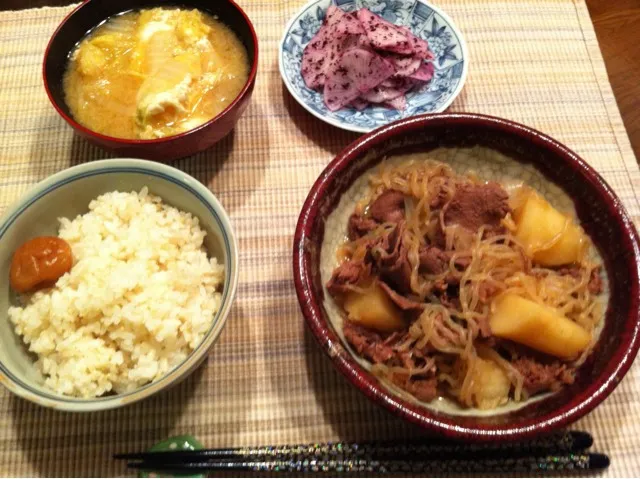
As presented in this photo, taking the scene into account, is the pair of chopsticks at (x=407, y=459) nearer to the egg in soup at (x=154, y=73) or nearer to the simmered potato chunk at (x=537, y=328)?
the simmered potato chunk at (x=537, y=328)

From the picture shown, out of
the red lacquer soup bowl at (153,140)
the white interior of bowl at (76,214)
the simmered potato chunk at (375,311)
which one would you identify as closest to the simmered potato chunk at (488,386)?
the simmered potato chunk at (375,311)

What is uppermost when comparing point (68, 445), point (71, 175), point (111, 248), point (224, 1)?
point (224, 1)

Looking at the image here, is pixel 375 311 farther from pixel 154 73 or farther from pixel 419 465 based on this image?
pixel 154 73

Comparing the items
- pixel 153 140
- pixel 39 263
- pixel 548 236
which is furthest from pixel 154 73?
pixel 548 236

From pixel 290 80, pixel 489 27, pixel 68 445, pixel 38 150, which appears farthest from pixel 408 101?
pixel 68 445

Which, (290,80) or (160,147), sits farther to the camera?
(290,80)

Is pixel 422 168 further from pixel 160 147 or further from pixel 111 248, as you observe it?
pixel 111 248
